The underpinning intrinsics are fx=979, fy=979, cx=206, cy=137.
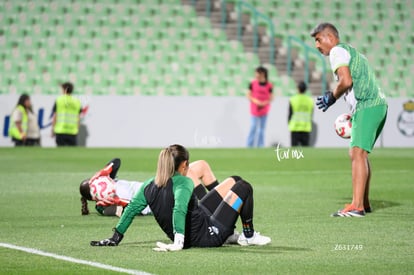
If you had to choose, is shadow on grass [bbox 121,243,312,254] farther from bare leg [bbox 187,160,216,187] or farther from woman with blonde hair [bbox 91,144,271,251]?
bare leg [bbox 187,160,216,187]

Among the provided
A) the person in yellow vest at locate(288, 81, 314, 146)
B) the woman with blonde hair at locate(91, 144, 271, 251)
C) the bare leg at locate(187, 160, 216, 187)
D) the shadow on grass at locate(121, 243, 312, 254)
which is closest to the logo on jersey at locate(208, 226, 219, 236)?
the woman with blonde hair at locate(91, 144, 271, 251)

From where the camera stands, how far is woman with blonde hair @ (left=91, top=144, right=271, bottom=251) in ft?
27.1

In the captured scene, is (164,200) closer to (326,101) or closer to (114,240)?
(114,240)

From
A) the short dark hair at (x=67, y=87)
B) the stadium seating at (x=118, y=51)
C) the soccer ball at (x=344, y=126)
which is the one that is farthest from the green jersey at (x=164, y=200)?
the stadium seating at (x=118, y=51)

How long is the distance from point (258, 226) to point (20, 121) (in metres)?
16.0

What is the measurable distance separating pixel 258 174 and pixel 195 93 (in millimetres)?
10855

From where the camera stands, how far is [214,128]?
26875 millimetres

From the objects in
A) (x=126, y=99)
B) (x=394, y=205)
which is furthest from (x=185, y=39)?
(x=394, y=205)

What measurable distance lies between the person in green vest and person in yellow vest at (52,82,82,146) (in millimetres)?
762

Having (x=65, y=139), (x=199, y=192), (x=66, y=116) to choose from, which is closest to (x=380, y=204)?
(x=199, y=192)

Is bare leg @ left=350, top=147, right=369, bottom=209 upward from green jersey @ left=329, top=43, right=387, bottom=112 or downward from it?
downward

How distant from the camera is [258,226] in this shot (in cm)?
1048

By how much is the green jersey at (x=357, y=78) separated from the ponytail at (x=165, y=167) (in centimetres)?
335

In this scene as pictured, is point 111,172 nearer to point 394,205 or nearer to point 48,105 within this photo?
point 394,205
